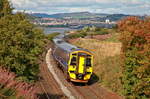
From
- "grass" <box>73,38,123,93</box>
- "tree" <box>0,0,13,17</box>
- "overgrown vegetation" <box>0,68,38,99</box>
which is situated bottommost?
"grass" <box>73,38,123,93</box>

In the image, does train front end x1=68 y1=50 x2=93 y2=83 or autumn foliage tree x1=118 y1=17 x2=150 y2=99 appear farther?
train front end x1=68 y1=50 x2=93 y2=83

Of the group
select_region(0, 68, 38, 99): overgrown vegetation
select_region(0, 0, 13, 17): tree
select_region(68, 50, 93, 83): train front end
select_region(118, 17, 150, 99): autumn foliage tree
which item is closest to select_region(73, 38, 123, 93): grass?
select_region(118, 17, 150, 99): autumn foliage tree

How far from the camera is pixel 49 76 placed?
2603 cm

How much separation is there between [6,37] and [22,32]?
0.95 m

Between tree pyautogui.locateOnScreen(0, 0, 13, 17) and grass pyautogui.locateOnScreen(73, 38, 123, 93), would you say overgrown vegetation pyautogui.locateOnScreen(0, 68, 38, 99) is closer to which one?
tree pyautogui.locateOnScreen(0, 0, 13, 17)

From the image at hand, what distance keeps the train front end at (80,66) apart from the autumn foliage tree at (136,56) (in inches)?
203

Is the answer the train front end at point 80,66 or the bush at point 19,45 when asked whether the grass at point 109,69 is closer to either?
the train front end at point 80,66

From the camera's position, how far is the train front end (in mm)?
21188

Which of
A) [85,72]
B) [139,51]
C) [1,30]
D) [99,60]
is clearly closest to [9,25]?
[1,30]

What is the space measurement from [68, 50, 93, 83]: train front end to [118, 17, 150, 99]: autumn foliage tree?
203 inches

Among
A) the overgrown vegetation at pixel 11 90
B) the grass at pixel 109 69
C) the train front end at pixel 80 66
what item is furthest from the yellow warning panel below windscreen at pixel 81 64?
the overgrown vegetation at pixel 11 90

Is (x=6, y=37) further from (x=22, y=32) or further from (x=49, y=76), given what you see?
(x=49, y=76)

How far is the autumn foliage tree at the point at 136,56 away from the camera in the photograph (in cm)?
1440

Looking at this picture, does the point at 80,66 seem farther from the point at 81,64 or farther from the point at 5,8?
the point at 5,8
